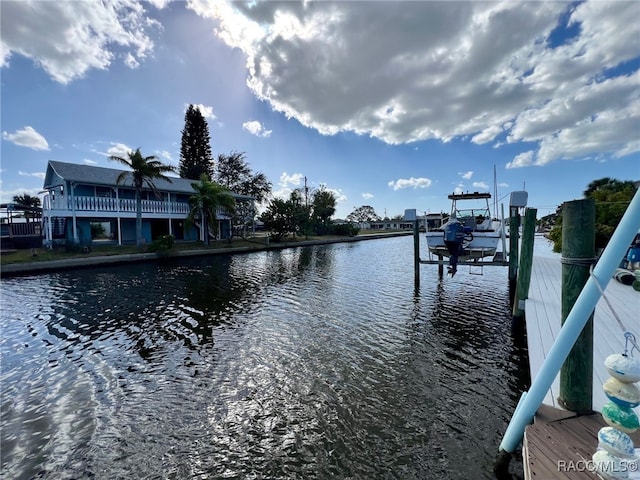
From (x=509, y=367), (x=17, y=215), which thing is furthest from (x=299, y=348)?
(x=17, y=215)

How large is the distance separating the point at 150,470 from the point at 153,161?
21.8 metres

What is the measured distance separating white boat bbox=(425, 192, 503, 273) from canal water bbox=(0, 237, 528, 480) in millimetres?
1711

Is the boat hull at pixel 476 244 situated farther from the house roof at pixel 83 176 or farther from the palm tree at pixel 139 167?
the house roof at pixel 83 176

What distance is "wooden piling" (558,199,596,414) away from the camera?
2490mm

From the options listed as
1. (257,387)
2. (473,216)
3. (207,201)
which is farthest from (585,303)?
(207,201)

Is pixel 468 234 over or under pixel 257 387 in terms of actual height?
over

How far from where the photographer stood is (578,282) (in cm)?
254

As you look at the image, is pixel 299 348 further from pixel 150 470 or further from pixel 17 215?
pixel 17 215

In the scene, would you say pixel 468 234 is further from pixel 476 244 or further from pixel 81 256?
A: pixel 81 256

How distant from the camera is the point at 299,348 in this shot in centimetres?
667

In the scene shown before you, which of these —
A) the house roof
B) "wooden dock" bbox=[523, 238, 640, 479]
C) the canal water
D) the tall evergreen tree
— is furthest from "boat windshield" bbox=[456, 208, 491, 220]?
the tall evergreen tree

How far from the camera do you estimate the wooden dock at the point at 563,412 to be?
218 cm

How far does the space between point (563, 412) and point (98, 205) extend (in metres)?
26.6

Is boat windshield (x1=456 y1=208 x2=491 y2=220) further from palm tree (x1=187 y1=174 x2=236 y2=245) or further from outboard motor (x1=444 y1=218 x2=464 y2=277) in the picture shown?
palm tree (x1=187 y1=174 x2=236 y2=245)
